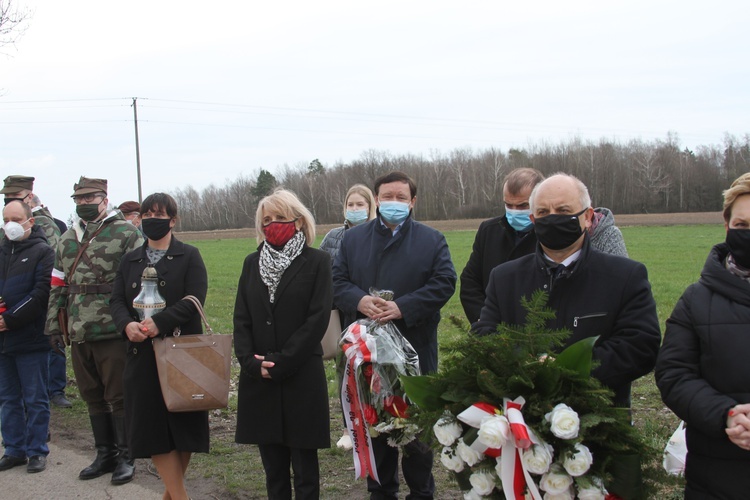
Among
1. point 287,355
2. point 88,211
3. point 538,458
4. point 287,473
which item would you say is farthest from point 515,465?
point 88,211

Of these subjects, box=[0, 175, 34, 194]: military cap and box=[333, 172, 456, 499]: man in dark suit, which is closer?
box=[333, 172, 456, 499]: man in dark suit

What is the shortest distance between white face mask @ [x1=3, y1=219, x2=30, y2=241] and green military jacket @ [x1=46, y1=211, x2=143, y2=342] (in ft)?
1.69

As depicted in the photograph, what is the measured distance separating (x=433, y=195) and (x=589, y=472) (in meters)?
87.8

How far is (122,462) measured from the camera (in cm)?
575

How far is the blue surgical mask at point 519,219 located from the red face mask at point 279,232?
144cm

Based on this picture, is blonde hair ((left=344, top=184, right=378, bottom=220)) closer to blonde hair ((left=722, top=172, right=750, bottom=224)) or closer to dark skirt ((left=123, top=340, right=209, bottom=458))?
dark skirt ((left=123, top=340, right=209, bottom=458))

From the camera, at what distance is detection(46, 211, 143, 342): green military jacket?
5.70 m

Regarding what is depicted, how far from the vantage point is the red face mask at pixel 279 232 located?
4645mm

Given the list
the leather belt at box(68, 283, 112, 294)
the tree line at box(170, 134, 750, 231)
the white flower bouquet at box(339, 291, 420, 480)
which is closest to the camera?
the white flower bouquet at box(339, 291, 420, 480)

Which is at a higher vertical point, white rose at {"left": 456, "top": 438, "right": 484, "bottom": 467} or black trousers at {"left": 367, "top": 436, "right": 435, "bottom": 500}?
white rose at {"left": 456, "top": 438, "right": 484, "bottom": 467}

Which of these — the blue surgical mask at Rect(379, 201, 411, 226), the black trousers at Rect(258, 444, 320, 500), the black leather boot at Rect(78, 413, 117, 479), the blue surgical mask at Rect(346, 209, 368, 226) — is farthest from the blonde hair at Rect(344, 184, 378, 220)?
the black leather boot at Rect(78, 413, 117, 479)

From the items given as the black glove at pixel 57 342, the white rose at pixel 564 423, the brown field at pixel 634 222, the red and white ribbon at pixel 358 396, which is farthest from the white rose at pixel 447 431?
the brown field at pixel 634 222

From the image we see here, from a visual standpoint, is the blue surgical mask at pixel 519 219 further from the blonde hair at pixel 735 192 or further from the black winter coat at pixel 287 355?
the blonde hair at pixel 735 192

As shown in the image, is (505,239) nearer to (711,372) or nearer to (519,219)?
(519,219)
